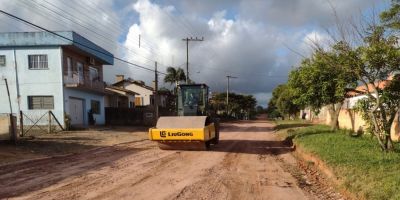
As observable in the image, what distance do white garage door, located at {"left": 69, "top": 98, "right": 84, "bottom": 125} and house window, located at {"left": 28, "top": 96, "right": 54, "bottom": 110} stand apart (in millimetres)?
1732

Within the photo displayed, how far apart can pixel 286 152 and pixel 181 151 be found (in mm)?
4546

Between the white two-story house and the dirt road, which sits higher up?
the white two-story house

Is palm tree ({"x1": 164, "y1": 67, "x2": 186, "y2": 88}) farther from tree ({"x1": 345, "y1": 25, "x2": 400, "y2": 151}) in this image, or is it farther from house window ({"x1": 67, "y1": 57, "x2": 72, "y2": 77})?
tree ({"x1": 345, "y1": 25, "x2": 400, "y2": 151})

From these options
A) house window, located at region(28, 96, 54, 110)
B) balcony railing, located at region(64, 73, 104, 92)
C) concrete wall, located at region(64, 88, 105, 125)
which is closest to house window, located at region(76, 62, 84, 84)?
balcony railing, located at region(64, 73, 104, 92)

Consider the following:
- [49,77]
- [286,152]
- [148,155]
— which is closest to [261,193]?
[148,155]

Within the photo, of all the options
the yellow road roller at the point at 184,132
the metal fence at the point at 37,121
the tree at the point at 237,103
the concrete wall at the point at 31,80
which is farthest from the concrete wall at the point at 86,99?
the tree at the point at 237,103

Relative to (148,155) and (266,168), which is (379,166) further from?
(148,155)

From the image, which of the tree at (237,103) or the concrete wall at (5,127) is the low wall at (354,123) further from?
the tree at (237,103)

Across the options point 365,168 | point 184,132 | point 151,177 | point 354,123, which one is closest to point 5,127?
point 184,132

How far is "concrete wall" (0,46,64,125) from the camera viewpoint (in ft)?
101

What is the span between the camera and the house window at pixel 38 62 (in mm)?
30984

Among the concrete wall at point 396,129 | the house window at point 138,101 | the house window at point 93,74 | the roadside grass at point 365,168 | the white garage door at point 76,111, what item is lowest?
the roadside grass at point 365,168

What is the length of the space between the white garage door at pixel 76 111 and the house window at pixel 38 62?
326 centimetres

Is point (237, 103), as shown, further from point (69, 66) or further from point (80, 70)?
point (69, 66)
